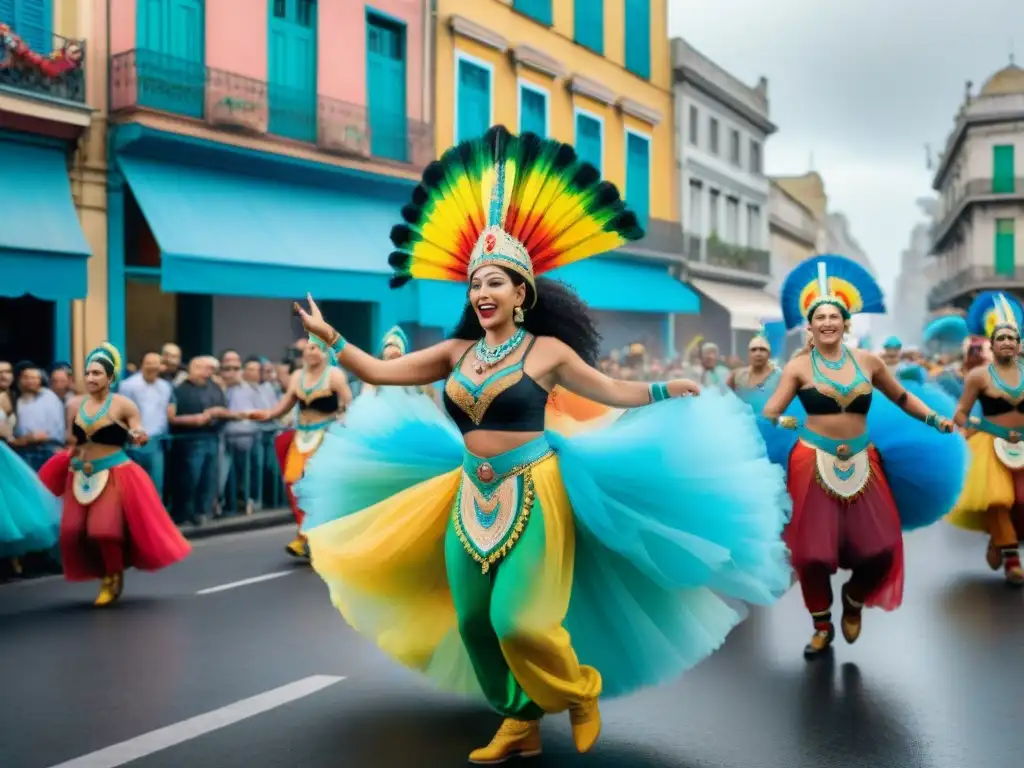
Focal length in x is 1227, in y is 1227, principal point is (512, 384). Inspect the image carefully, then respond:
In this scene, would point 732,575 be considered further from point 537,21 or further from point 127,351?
point 537,21

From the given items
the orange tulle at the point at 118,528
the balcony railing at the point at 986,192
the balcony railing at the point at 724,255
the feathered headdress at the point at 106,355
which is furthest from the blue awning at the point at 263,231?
the balcony railing at the point at 986,192

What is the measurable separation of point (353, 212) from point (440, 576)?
15816mm

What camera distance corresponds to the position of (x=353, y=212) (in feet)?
67.2

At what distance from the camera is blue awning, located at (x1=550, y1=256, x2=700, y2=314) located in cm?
2756

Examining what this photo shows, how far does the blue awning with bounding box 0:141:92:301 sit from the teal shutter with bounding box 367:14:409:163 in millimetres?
6776

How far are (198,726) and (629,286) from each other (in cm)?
2505

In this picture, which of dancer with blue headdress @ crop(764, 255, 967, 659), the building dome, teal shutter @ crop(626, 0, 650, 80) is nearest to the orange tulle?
dancer with blue headdress @ crop(764, 255, 967, 659)

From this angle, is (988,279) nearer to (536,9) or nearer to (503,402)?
(536,9)

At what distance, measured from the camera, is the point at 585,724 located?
4746 millimetres

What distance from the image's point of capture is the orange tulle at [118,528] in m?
8.45

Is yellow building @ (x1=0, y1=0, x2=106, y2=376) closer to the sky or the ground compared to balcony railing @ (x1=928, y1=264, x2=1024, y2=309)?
closer to the ground

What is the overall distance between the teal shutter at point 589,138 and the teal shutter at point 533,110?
1659 millimetres

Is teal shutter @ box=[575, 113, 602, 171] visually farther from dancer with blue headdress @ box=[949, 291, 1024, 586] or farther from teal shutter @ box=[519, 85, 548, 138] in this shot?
dancer with blue headdress @ box=[949, 291, 1024, 586]

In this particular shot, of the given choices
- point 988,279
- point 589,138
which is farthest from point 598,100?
point 988,279
